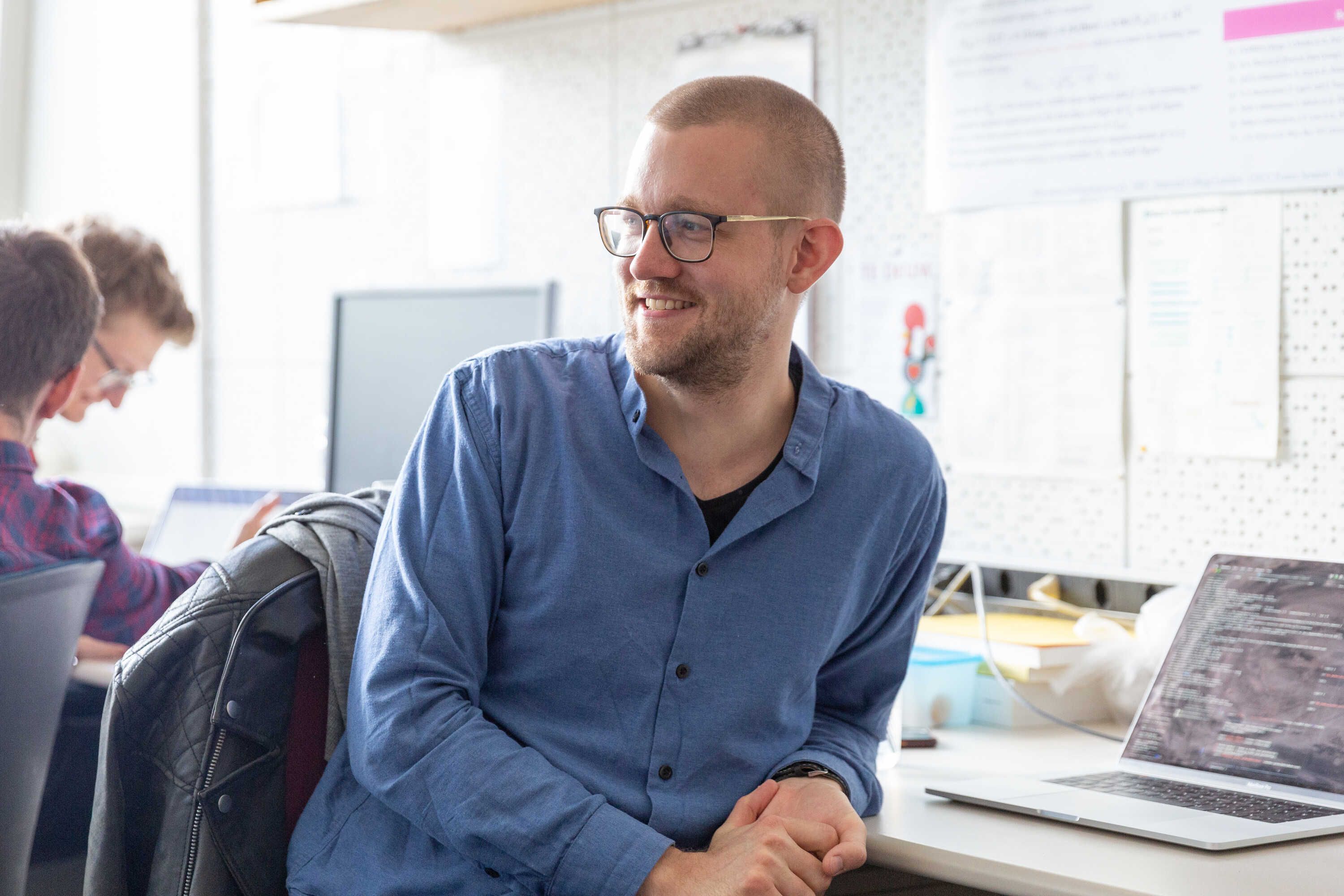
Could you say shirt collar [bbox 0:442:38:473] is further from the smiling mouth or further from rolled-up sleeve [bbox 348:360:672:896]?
the smiling mouth

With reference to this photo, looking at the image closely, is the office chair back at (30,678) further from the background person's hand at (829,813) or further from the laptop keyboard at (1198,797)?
the laptop keyboard at (1198,797)

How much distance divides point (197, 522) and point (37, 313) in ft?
2.96

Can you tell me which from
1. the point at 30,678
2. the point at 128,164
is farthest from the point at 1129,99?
the point at 128,164

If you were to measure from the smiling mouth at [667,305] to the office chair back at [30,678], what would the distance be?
648 millimetres

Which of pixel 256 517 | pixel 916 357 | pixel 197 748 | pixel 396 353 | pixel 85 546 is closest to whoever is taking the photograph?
pixel 197 748

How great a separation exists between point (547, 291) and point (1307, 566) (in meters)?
1.15

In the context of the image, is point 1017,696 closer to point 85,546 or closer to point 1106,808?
point 1106,808

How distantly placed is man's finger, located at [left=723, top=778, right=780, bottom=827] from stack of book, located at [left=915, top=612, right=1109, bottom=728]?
0.39 m

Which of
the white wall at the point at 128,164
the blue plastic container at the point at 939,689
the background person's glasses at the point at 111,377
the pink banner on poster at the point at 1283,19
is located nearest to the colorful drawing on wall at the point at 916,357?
the blue plastic container at the point at 939,689

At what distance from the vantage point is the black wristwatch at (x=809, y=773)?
1.25 meters

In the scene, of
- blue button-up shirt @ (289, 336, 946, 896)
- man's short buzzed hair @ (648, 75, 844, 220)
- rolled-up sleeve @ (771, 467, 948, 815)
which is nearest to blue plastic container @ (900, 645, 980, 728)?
rolled-up sleeve @ (771, 467, 948, 815)

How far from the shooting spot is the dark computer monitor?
2.17m

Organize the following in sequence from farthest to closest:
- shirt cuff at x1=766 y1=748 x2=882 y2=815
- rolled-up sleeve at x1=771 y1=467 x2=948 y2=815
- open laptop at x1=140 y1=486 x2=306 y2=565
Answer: open laptop at x1=140 y1=486 x2=306 y2=565 < rolled-up sleeve at x1=771 y1=467 x2=948 y2=815 < shirt cuff at x1=766 y1=748 x2=882 y2=815

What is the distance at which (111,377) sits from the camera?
219cm
